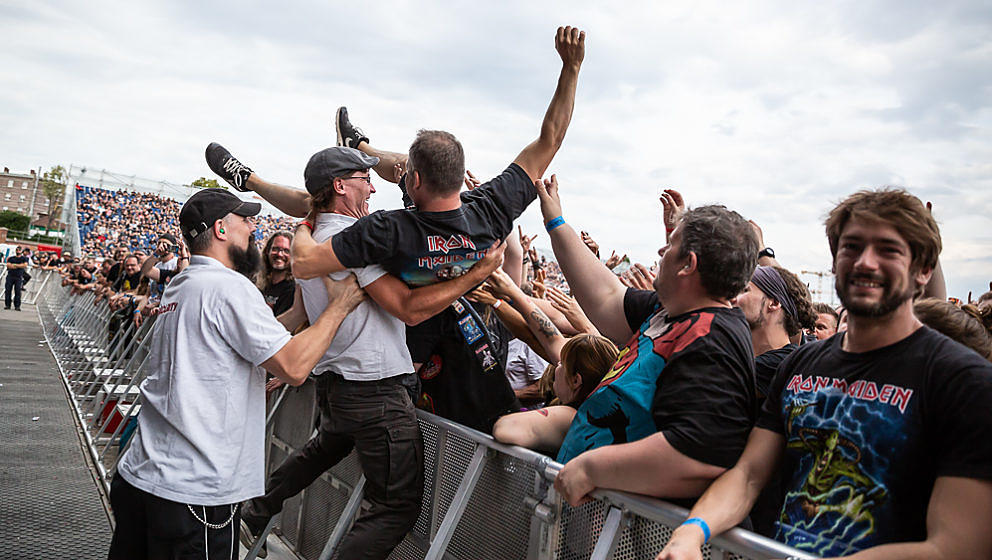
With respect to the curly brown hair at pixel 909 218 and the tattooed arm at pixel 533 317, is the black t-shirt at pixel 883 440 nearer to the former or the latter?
the curly brown hair at pixel 909 218

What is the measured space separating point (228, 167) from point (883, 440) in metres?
3.68

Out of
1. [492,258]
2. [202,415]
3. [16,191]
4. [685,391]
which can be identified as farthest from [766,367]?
[16,191]

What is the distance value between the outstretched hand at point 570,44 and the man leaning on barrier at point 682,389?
4.36 feet

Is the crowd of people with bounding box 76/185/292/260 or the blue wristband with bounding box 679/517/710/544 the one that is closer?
the blue wristband with bounding box 679/517/710/544

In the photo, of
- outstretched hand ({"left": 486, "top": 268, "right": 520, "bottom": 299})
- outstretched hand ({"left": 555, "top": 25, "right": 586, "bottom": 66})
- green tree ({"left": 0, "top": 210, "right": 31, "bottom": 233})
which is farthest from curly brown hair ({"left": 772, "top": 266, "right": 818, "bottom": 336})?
green tree ({"left": 0, "top": 210, "right": 31, "bottom": 233})

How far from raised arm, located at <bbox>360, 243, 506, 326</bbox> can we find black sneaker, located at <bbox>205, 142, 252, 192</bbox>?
5.12 ft

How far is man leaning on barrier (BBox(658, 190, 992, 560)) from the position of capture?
4.88ft

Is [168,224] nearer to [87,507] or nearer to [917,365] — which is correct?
[87,507]

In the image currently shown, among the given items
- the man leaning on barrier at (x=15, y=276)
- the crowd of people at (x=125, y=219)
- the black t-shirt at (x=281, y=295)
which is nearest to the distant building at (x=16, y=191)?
the crowd of people at (x=125, y=219)

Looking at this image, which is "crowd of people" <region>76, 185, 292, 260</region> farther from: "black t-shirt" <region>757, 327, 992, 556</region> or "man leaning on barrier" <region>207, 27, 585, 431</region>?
"black t-shirt" <region>757, 327, 992, 556</region>

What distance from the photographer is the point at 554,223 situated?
310 centimetres

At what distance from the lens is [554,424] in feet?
8.94

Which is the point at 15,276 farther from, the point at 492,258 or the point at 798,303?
the point at 798,303

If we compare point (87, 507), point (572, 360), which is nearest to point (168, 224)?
point (87, 507)
